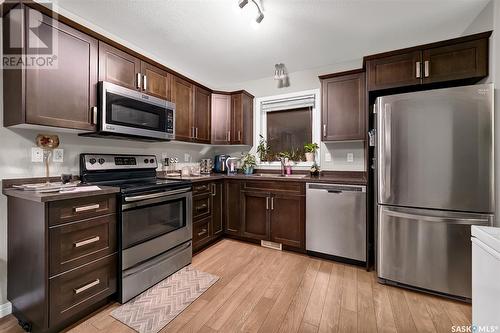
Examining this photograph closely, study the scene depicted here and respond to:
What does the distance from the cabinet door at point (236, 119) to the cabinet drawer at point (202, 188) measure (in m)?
0.94

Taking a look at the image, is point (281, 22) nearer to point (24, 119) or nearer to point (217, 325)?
point (24, 119)

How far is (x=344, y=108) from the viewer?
2.59 metres

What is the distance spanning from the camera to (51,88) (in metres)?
1.55

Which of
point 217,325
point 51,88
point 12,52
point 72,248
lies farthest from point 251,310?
point 12,52

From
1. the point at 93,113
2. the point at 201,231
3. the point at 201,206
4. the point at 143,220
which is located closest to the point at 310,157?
the point at 201,206

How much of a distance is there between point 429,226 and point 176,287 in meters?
2.34

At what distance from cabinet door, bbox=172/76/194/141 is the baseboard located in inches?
78.0

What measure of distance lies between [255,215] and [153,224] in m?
1.38

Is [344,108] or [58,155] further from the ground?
[344,108]

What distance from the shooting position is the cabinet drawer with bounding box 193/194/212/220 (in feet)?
8.47

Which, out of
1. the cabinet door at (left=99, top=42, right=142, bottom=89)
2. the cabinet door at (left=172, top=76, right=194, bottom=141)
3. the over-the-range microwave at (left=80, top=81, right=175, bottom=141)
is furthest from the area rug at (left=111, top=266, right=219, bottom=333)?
the cabinet door at (left=99, top=42, right=142, bottom=89)

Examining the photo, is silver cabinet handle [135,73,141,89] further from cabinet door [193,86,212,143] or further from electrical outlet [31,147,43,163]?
electrical outlet [31,147,43,163]

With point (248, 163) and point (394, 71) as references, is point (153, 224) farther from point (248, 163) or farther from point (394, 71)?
point (394, 71)

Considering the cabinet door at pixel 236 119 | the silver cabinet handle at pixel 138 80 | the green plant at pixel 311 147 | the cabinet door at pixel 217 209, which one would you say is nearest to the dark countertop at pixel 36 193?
the silver cabinet handle at pixel 138 80
